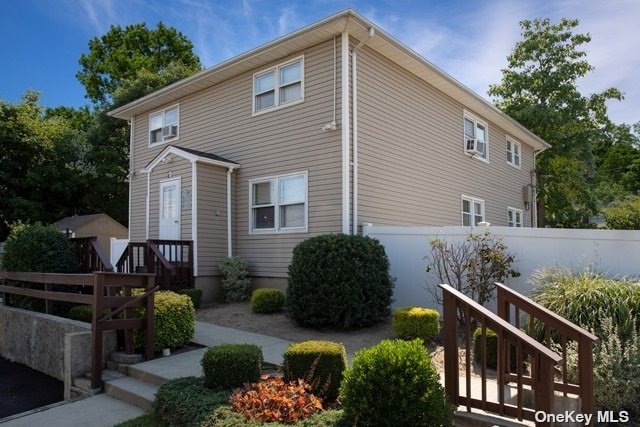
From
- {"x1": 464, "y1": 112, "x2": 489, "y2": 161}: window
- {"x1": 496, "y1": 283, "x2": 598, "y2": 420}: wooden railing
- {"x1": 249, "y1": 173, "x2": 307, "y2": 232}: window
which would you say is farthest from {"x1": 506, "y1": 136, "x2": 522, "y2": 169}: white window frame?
{"x1": 496, "y1": 283, "x2": 598, "y2": 420}: wooden railing

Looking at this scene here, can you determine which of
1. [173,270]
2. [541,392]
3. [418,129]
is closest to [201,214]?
[173,270]

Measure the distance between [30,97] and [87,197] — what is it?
6.29 meters

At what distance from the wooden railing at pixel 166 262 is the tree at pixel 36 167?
1510 centimetres

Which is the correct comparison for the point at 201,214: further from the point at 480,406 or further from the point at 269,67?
the point at 480,406

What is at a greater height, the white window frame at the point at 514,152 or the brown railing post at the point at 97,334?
the white window frame at the point at 514,152

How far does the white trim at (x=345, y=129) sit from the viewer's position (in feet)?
32.6

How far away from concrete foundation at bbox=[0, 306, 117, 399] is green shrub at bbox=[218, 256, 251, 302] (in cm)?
401

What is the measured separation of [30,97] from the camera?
2625 cm

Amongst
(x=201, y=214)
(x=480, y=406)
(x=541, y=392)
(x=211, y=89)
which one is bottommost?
(x=480, y=406)

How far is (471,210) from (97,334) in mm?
11796

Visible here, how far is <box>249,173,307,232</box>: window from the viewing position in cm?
1088

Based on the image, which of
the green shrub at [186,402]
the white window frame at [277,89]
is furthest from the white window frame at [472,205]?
the green shrub at [186,402]

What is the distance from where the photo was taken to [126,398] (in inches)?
219

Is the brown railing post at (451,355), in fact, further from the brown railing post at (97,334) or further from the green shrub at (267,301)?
the green shrub at (267,301)
